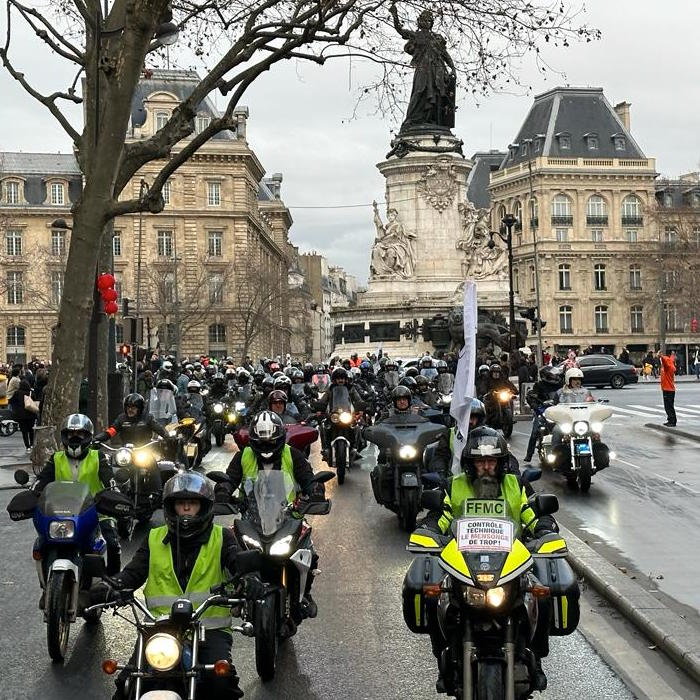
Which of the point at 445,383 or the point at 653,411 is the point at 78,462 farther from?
the point at 653,411

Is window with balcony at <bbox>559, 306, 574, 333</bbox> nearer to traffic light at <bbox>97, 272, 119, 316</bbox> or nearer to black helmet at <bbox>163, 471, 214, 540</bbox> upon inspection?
traffic light at <bbox>97, 272, 119, 316</bbox>

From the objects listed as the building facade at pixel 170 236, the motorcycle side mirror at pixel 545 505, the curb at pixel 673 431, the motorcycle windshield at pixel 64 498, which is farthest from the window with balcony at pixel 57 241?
the motorcycle side mirror at pixel 545 505

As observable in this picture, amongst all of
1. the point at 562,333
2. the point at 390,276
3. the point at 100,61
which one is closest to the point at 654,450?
the point at 100,61

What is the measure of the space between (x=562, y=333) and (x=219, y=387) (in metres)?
66.7

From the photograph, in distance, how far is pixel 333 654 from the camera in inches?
294

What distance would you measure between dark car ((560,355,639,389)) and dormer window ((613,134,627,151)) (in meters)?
46.4

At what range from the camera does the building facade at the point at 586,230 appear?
87.6m

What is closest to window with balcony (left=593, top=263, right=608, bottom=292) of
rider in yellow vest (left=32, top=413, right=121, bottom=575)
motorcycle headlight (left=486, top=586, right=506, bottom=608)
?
rider in yellow vest (left=32, top=413, right=121, bottom=575)

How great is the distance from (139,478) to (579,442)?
581cm

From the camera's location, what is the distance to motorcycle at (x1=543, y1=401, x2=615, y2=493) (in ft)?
49.5

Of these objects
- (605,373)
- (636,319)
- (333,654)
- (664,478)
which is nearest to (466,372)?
(333,654)

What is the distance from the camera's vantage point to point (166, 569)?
560cm

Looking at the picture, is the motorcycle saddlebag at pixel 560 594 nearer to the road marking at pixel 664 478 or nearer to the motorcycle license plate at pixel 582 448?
the road marking at pixel 664 478

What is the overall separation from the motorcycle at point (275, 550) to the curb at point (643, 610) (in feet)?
7.30
